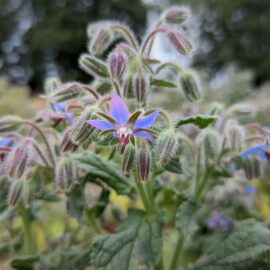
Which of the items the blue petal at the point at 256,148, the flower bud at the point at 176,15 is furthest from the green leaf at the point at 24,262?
the flower bud at the point at 176,15

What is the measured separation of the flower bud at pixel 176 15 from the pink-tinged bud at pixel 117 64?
280 mm

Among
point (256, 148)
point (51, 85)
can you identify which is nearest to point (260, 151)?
point (256, 148)

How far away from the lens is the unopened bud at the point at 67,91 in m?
1.24

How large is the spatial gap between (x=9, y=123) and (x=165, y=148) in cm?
45

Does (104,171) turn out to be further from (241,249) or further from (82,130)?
(241,249)

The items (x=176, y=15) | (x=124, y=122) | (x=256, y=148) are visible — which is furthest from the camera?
(x=176, y=15)

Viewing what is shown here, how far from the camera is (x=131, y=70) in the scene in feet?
3.98

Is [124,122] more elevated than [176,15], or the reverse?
[176,15]

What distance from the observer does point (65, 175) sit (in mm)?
1254

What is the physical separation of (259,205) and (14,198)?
214 cm

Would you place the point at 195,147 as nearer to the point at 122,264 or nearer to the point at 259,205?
the point at 122,264

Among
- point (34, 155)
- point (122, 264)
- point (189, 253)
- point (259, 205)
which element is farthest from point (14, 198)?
point (259, 205)

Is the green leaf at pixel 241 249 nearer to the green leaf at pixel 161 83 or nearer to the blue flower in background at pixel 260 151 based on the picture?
the blue flower in background at pixel 260 151

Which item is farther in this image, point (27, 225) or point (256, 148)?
point (27, 225)
